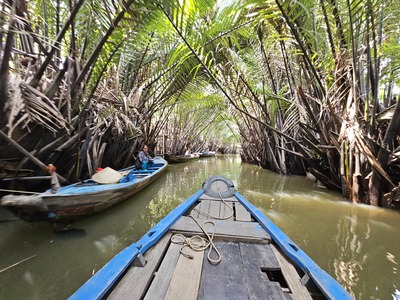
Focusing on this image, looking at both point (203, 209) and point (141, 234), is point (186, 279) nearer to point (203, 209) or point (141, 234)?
point (203, 209)

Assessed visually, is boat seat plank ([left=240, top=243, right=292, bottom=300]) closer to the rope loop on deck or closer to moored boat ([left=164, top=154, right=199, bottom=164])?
the rope loop on deck

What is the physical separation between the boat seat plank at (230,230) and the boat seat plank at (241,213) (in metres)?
0.18

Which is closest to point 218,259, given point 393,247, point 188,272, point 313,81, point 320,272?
point 188,272

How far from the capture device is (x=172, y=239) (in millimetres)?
1791

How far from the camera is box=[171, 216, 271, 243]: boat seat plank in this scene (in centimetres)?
183

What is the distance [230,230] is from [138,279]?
38.9 inches

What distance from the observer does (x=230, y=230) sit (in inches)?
77.3

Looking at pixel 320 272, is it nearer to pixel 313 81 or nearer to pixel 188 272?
pixel 188 272

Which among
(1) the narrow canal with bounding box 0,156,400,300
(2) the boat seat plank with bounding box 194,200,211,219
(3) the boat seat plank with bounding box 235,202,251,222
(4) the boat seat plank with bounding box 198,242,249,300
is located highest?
(3) the boat seat plank with bounding box 235,202,251,222

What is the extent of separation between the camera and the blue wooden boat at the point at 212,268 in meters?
1.17

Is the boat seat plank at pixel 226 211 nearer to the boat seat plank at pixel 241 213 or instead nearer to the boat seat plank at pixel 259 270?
the boat seat plank at pixel 241 213

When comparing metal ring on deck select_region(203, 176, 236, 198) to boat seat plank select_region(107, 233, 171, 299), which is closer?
boat seat plank select_region(107, 233, 171, 299)

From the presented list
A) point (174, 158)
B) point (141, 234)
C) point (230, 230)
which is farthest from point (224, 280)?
point (174, 158)

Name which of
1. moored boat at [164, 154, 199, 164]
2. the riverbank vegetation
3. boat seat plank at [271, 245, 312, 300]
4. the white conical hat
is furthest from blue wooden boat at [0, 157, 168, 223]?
moored boat at [164, 154, 199, 164]
